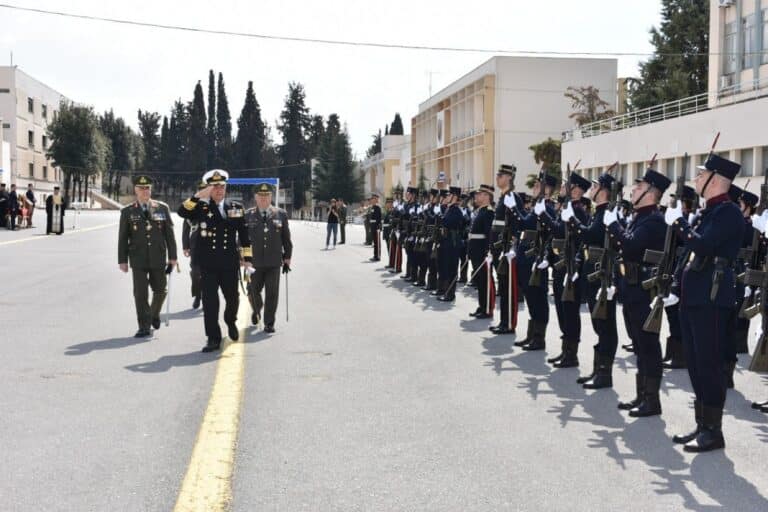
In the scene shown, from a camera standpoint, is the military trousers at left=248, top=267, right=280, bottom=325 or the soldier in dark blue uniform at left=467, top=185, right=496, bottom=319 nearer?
the military trousers at left=248, top=267, right=280, bottom=325

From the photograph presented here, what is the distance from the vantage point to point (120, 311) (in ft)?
45.7

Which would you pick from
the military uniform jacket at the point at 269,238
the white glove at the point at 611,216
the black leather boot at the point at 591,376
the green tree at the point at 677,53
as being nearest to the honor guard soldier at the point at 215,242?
the military uniform jacket at the point at 269,238

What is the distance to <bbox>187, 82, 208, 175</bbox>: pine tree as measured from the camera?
13225 cm

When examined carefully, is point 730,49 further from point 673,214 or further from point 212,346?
point 673,214

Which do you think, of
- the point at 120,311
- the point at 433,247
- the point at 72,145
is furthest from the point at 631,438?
the point at 72,145

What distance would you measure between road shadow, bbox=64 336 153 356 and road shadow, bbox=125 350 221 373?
91 cm

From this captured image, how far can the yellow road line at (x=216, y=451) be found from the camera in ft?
17.1

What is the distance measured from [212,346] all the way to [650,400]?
475cm

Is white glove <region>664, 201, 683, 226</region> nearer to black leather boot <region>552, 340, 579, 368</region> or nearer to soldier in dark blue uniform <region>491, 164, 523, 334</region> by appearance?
black leather boot <region>552, 340, 579, 368</region>

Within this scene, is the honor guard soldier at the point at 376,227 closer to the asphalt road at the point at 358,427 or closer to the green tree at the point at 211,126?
the asphalt road at the point at 358,427

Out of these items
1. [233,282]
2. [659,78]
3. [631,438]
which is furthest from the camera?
[659,78]

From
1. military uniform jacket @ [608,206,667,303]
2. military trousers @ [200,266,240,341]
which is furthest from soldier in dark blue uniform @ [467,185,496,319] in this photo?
military uniform jacket @ [608,206,667,303]

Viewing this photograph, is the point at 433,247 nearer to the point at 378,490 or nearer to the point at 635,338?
the point at 635,338

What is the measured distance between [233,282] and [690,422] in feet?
17.4
